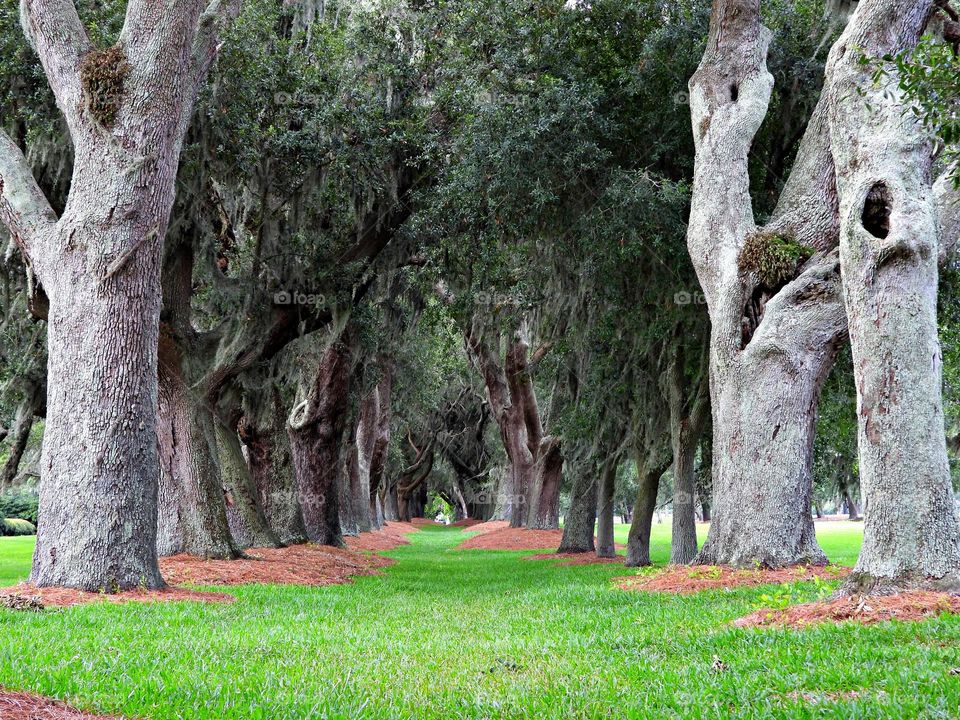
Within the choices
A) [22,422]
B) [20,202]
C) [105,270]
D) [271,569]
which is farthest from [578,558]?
[20,202]

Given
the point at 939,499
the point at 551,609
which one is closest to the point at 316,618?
the point at 551,609

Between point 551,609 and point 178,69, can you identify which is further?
point 178,69

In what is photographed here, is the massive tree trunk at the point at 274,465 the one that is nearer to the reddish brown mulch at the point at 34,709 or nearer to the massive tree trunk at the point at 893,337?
the massive tree trunk at the point at 893,337

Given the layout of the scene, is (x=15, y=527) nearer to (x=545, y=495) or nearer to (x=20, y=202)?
(x=545, y=495)

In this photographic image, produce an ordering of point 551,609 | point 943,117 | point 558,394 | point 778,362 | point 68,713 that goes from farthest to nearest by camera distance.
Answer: point 558,394
point 778,362
point 551,609
point 943,117
point 68,713

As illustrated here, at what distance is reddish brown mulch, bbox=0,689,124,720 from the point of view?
3402 mm

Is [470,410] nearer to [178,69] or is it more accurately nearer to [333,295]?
[333,295]

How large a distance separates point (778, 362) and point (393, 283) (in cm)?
950

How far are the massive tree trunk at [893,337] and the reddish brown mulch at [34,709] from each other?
522 cm

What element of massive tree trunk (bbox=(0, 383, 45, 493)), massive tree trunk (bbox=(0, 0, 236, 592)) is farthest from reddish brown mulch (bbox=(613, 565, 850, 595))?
massive tree trunk (bbox=(0, 383, 45, 493))

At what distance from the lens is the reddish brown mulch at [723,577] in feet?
28.1

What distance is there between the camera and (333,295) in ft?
47.7

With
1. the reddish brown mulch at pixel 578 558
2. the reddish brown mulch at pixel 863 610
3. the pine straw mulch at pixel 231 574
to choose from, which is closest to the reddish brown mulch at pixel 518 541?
the reddish brown mulch at pixel 578 558

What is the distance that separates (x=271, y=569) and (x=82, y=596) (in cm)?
440
